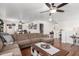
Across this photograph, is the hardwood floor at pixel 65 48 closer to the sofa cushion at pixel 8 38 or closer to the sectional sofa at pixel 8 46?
the sectional sofa at pixel 8 46

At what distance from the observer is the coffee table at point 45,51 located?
1981 millimetres

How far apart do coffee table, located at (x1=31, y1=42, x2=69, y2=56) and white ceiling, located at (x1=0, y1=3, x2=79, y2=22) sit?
0.53 metres

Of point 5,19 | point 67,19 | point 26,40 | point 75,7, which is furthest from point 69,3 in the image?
point 5,19

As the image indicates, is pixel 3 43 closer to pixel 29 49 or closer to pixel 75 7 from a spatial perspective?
pixel 29 49

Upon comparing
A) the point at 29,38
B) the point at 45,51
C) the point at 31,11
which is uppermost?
the point at 31,11

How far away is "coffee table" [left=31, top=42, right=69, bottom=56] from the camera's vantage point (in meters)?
1.98

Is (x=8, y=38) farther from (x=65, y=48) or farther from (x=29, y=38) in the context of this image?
(x=65, y=48)

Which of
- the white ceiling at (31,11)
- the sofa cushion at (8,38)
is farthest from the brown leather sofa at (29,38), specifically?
the white ceiling at (31,11)

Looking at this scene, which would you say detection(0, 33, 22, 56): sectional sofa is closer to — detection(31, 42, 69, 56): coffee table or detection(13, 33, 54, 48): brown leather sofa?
detection(13, 33, 54, 48): brown leather sofa

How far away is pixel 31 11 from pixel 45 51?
2.58 ft

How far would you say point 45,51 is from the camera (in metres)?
1.98

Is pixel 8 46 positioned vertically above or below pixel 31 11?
below

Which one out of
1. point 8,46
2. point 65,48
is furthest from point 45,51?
point 8,46

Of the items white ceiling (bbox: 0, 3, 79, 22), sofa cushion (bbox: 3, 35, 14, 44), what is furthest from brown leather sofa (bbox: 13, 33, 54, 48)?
white ceiling (bbox: 0, 3, 79, 22)
